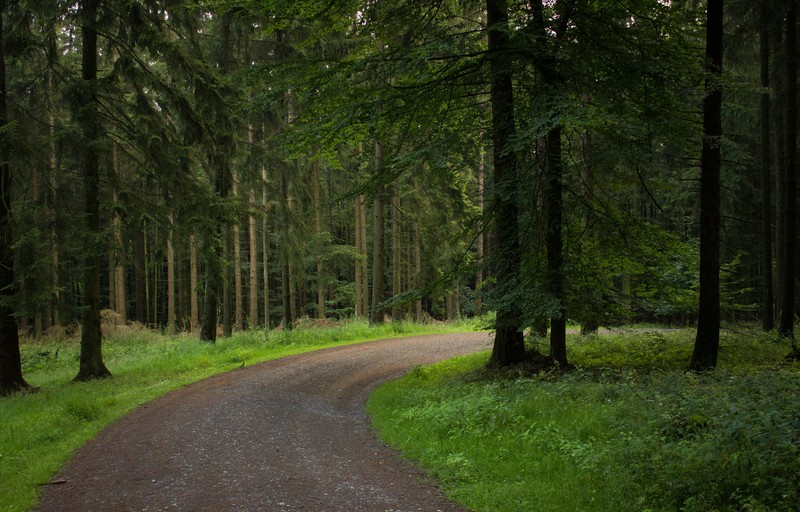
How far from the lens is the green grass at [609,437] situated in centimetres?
432

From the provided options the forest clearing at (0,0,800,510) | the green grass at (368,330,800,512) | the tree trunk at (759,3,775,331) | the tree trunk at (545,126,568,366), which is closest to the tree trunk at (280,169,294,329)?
the forest clearing at (0,0,800,510)

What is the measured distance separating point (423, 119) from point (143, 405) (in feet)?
26.5

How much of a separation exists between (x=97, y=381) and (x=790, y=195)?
18535 millimetres

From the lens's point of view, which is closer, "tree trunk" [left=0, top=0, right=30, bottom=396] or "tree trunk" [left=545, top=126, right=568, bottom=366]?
"tree trunk" [left=545, top=126, right=568, bottom=366]

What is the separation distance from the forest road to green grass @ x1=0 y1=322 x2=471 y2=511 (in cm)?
40

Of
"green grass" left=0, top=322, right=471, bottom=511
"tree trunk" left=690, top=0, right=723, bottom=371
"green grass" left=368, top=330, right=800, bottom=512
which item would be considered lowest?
"green grass" left=0, top=322, right=471, bottom=511

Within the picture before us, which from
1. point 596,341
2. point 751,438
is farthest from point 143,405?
point 596,341

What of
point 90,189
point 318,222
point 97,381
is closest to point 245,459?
point 97,381

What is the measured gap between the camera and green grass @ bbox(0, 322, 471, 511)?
719 centimetres

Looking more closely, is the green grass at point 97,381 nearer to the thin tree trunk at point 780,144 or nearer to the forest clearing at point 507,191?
the forest clearing at point 507,191

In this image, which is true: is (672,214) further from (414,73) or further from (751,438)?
(751,438)

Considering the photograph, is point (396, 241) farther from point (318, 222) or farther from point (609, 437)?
point (609, 437)

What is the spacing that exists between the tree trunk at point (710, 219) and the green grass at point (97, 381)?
10.8 m

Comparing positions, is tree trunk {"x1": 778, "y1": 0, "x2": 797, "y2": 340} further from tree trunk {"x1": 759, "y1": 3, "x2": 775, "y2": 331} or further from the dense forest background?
tree trunk {"x1": 759, "y1": 3, "x2": 775, "y2": 331}
